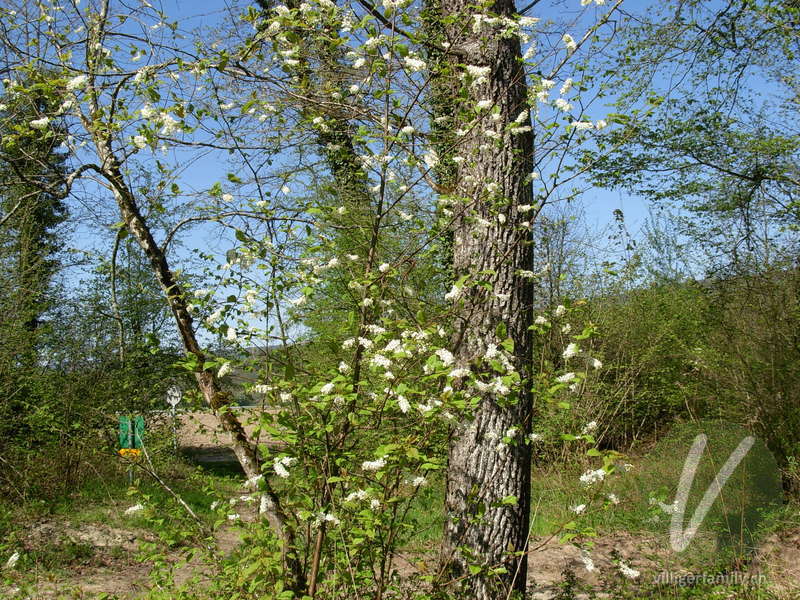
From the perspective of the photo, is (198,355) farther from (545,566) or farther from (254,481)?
(545,566)

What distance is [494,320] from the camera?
3379 mm

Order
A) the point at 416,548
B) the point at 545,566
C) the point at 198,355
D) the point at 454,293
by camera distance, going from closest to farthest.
→ the point at 454,293
the point at 198,355
the point at 416,548
the point at 545,566

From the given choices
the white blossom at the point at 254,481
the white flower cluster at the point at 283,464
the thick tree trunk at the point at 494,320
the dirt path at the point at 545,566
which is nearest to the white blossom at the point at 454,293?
the thick tree trunk at the point at 494,320

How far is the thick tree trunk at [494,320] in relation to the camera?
3.18 m

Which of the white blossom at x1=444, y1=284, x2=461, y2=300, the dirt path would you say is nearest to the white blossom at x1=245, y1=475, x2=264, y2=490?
the white blossom at x1=444, y1=284, x2=461, y2=300

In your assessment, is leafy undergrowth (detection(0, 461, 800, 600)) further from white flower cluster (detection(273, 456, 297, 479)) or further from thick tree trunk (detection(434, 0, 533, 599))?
white flower cluster (detection(273, 456, 297, 479))

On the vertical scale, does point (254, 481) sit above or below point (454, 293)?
below

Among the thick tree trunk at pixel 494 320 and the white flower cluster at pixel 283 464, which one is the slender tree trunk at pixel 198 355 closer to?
the white flower cluster at pixel 283 464

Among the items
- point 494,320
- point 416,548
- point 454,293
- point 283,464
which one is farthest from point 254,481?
point 416,548

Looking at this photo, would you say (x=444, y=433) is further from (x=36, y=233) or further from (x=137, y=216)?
(x=36, y=233)

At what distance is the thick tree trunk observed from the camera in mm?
3180

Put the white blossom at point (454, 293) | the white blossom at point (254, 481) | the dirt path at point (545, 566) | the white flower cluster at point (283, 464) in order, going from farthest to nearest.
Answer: the dirt path at point (545, 566) → the white blossom at point (454, 293) → the white blossom at point (254, 481) → the white flower cluster at point (283, 464)

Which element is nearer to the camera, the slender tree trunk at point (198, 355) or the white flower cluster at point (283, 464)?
the white flower cluster at point (283, 464)

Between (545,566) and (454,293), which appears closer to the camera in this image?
(454,293)
